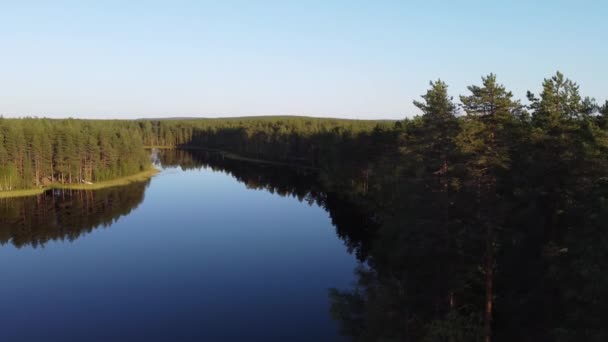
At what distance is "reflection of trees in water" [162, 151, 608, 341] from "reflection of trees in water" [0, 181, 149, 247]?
4794cm

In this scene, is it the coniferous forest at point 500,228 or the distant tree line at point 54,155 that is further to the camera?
the distant tree line at point 54,155

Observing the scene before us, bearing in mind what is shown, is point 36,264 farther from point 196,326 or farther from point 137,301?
point 196,326

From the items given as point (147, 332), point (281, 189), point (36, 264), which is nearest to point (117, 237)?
point (36, 264)

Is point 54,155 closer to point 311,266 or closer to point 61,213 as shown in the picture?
point 61,213

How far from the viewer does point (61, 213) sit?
6900 cm

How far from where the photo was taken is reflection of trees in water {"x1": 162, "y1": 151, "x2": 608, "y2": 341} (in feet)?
52.2

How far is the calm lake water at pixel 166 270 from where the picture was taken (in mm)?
32719

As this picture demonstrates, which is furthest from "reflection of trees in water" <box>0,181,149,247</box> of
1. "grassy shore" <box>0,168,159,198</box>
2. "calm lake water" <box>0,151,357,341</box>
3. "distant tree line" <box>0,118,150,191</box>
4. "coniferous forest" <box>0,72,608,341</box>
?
"coniferous forest" <box>0,72,608,341</box>

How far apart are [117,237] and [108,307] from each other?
2337 cm

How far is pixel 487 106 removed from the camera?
21625mm

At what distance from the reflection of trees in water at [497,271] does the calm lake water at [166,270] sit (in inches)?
407

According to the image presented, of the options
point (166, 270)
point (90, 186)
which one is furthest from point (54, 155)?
point (166, 270)

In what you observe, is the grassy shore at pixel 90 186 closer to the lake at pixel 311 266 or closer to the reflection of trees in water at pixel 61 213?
the reflection of trees in water at pixel 61 213

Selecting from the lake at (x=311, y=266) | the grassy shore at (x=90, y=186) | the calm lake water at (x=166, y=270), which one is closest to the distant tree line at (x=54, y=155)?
the grassy shore at (x=90, y=186)
